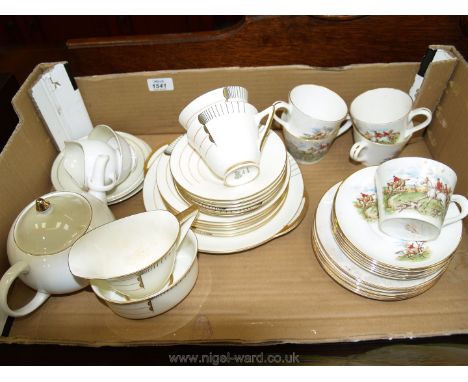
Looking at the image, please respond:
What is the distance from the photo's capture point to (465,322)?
0.71 m

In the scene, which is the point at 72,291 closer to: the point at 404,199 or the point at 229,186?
the point at 229,186

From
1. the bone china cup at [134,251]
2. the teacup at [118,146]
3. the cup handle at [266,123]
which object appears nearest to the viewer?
the bone china cup at [134,251]

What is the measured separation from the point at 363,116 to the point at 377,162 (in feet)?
0.37

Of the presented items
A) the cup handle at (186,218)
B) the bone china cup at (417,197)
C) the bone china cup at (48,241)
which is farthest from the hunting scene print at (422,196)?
the bone china cup at (48,241)

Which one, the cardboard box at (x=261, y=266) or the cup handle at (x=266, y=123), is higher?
the cup handle at (x=266, y=123)

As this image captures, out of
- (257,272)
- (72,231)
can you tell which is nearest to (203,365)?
(257,272)

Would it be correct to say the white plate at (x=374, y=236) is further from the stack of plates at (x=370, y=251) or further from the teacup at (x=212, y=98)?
the teacup at (x=212, y=98)

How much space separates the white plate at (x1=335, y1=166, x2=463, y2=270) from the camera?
680 mm

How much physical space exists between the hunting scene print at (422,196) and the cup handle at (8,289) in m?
0.62

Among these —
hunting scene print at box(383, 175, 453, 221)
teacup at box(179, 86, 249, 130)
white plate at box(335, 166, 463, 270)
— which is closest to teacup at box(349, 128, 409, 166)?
white plate at box(335, 166, 463, 270)

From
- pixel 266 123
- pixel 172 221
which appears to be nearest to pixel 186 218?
pixel 172 221

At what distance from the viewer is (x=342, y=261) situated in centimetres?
73

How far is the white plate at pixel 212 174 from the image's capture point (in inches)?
27.3

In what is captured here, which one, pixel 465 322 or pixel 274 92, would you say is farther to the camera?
pixel 274 92
